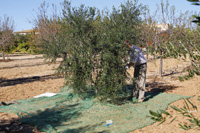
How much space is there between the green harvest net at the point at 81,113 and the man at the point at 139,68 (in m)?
0.41

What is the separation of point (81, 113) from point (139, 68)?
230 cm

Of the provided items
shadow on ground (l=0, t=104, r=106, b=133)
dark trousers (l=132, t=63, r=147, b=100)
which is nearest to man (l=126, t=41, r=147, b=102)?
dark trousers (l=132, t=63, r=147, b=100)

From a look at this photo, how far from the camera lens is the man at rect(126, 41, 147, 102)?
5924 mm

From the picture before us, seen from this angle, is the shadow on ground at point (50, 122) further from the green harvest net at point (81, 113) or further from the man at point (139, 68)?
the man at point (139, 68)

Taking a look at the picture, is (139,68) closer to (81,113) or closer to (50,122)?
(81,113)

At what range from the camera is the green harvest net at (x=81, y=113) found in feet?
15.6

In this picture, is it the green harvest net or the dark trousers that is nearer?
the green harvest net

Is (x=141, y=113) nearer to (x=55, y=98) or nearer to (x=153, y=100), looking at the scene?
(x=153, y=100)

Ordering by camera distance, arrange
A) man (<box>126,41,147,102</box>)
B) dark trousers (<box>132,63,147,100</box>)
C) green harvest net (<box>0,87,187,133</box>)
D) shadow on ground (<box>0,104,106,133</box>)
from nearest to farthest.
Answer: shadow on ground (<box>0,104,106,133</box>), green harvest net (<box>0,87,187,133</box>), man (<box>126,41,147,102</box>), dark trousers (<box>132,63,147,100</box>)

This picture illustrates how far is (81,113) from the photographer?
5598mm

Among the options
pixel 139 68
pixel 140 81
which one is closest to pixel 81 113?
pixel 140 81

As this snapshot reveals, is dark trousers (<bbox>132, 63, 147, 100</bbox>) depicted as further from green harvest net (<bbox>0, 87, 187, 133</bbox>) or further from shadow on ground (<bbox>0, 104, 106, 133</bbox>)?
shadow on ground (<bbox>0, 104, 106, 133</bbox>)

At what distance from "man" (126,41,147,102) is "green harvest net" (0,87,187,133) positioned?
0.41m

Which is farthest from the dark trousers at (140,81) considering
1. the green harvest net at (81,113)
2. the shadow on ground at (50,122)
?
the shadow on ground at (50,122)
